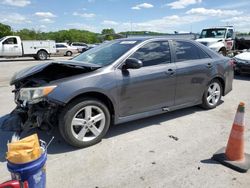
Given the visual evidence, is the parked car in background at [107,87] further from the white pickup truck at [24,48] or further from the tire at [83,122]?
the white pickup truck at [24,48]

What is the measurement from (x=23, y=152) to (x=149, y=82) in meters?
2.51

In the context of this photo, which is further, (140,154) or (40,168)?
(140,154)

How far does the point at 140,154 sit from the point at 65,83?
1453mm

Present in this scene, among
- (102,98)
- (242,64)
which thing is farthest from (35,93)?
(242,64)

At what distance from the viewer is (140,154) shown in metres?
3.50

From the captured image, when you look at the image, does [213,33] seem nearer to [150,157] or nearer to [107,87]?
[107,87]

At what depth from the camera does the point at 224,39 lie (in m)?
15.0

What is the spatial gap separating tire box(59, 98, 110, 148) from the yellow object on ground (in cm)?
121

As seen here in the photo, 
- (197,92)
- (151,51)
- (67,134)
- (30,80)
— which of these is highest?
(151,51)

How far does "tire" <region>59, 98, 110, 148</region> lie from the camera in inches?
136

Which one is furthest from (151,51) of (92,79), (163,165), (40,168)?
(40,168)

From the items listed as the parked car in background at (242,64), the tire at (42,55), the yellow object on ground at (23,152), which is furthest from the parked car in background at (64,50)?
the yellow object on ground at (23,152)

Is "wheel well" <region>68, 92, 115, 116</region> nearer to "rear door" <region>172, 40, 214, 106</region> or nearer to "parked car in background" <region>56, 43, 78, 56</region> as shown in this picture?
"rear door" <region>172, 40, 214, 106</region>

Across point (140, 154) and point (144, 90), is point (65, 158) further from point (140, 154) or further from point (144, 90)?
point (144, 90)
